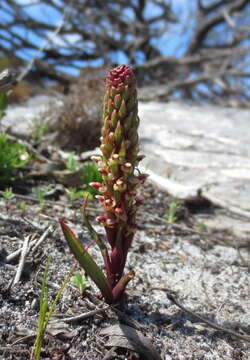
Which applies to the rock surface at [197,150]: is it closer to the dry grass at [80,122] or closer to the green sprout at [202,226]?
the green sprout at [202,226]

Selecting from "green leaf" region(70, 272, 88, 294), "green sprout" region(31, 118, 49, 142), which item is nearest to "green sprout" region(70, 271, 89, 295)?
"green leaf" region(70, 272, 88, 294)

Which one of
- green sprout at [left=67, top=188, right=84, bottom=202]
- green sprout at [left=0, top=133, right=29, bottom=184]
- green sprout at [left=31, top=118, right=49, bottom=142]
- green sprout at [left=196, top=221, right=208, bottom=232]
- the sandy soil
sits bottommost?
the sandy soil

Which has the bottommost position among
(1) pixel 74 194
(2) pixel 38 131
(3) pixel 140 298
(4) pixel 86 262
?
(3) pixel 140 298

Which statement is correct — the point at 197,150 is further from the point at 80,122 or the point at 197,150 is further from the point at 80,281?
the point at 80,281

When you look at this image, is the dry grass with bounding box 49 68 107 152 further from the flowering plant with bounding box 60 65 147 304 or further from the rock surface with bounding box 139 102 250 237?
the flowering plant with bounding box 60 65 147 304

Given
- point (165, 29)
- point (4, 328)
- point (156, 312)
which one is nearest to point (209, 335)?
point (156, 312)

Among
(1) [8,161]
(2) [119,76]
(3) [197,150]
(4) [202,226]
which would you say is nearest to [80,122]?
(3) [197,150]

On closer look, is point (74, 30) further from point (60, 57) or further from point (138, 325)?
point (138, 325)

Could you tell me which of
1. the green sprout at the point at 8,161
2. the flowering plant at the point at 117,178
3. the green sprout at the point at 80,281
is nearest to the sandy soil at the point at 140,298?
the green sprout at the point at 80,281

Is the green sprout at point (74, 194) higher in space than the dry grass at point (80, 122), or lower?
lower
